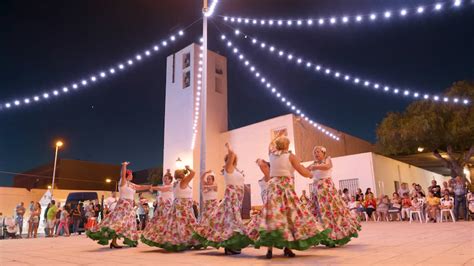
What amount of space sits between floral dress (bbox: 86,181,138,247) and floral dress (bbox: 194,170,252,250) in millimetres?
1522

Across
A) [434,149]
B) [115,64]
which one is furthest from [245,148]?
[115,64]

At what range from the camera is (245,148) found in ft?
68.0

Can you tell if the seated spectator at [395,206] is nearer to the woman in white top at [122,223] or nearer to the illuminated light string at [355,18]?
the illuminated light string at [355,18]

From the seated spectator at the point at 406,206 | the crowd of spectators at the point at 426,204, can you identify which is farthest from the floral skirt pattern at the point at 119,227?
the seated spectator at the point at 406,206

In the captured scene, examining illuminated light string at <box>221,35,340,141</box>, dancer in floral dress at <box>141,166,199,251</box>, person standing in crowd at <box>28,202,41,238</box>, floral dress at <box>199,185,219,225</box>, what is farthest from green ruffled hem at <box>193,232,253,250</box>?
person standing in crowd at <box>28,202,41,238</box>

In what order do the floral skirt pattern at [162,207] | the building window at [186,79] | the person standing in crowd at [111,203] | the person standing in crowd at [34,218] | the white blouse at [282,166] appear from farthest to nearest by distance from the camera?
the building window at [186,79], the person standing in crowd at [34,218], the person standing in crowd at [111,203], the floral skirt pattern at [162,207], the white blouse at [282,166]

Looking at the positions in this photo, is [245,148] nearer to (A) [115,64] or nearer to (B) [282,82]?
(B) [282,82]

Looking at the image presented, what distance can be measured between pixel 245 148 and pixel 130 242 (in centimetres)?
1485

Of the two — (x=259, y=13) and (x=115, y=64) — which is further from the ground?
(x=259, y=13)

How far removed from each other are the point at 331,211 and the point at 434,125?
14744 millimetres

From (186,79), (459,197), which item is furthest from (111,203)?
(459,197)

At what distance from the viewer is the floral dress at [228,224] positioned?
461cm

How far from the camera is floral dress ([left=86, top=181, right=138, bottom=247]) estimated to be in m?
5.89

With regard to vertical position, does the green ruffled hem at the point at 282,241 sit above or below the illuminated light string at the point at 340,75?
below
